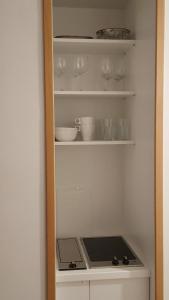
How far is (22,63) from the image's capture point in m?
1.85

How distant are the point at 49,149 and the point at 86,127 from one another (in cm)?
52

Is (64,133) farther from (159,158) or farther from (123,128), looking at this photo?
(159,158)

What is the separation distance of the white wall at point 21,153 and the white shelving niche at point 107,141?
1.05ft

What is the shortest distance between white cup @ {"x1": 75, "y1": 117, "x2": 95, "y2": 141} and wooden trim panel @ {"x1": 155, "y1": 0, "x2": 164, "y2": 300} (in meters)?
0.52

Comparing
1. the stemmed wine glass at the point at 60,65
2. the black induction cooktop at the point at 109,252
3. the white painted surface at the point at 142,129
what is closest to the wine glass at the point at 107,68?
the white painted surface at the point at 142,129

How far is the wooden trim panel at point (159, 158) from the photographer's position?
6.28ft

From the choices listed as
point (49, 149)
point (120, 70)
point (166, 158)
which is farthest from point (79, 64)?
point (166, 158)

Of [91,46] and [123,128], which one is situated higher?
[91,46]

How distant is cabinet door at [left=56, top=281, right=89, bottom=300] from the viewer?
1.99m

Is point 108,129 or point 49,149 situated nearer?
point 49,149

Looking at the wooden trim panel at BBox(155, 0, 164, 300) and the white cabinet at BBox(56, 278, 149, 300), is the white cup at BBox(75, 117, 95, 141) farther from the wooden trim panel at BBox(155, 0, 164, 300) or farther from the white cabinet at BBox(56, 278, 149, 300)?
the white cabinet at BBox(56, 278, 149, 300)

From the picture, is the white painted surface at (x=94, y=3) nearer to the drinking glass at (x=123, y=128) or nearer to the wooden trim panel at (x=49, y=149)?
the wooden trim panel at (x=49, y=149)

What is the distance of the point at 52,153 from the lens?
6.15 feet


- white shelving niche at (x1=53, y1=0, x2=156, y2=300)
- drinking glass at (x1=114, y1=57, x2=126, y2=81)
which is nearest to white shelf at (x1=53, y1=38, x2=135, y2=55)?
white shelving niche at (x1=53, y1=0, x2=156, y2=300)
